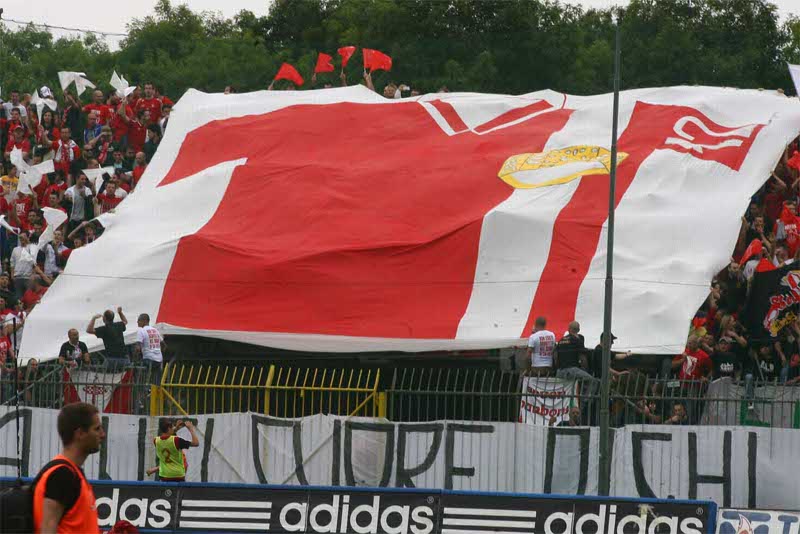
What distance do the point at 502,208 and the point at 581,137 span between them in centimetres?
265

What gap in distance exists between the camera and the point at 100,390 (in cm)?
1747

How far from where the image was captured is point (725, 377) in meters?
17.1

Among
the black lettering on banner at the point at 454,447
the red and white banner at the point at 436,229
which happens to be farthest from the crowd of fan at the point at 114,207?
the black lettering on banner at the point at 454,447

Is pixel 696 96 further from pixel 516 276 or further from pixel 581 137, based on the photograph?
pixel 516 276

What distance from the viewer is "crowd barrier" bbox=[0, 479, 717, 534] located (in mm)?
14594

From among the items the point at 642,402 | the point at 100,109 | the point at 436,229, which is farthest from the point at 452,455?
the point at 100,109

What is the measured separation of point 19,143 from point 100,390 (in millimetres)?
10692

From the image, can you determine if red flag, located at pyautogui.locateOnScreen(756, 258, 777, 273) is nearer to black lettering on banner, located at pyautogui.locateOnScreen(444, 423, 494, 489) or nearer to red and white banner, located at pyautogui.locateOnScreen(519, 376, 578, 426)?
red and white banner, located at pyautogui.locateOnScreen(519, 376, 578, 426)

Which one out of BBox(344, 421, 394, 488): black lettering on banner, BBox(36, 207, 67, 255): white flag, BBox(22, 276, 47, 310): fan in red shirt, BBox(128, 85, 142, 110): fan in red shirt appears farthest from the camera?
BBox(128, 85, 142, 110): fan in red shirt

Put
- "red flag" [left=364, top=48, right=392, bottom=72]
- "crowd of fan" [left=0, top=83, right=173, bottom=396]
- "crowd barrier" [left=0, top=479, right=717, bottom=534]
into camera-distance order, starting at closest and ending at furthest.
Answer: "crowd barrier" [left=0, top=479, right=717, bottom=534] → "crowd of fan" [left=0, top=83, right=173, bottom=396] → "red flag" [left=364, top=48, right=392, bottom=72]

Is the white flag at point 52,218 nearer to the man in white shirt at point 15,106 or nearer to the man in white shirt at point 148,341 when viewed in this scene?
the man in white shirt at point 15,106

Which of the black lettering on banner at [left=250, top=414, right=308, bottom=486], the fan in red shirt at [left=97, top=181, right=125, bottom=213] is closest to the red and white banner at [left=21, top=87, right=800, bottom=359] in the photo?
the fan in red shirt at [left=97, top=181, right=125, bottom=213]

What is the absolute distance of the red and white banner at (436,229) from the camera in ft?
62.2

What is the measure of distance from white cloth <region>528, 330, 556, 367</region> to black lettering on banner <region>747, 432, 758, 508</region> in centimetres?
275
